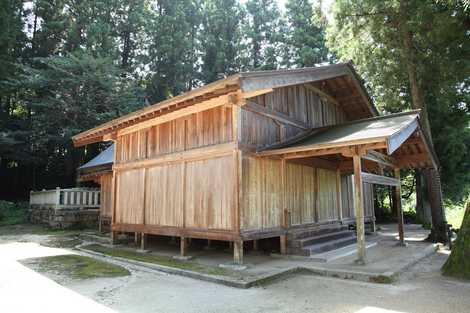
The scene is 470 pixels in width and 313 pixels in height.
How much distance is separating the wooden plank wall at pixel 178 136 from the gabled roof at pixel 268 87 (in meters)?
0.47

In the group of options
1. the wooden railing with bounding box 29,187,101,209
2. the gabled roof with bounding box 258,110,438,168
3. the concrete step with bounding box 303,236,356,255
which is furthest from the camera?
the wooden railing with bounding box 29,187,101,209

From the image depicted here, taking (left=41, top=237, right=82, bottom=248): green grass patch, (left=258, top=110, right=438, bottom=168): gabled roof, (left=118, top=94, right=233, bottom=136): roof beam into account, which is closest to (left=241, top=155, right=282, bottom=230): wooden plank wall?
(left=258, top=110, right=438, bottom=168): gabled roof

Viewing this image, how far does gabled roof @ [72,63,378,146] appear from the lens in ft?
22.9

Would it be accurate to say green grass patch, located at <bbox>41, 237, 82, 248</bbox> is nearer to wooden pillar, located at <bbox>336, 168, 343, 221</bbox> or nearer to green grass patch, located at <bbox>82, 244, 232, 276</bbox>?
green grass patch, located at <bbox>82, 244, 232, 276</bbox>

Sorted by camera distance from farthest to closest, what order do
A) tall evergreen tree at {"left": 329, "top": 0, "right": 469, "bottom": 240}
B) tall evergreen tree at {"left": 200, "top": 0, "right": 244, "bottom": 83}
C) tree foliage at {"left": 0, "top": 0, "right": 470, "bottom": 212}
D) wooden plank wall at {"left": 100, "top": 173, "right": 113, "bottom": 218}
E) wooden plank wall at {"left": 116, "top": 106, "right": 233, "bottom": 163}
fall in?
1. tall evergreen tree at {"left": 200, "top": 0, "right": 244, "bottom": 83}
2. wooden plank wall at {"left": 100, "top": 173, "right": 113, "bottom": 218}
3. tree foliage at {"left": 0, "top": 0, "right": 470, "bottom": 212}
4. tall evergreen tree at {"left": 329, "top": 0, "right": 469, "bottom": 240}
5. wooden plank wall at {"left": 116, "top": 106, "right": 233, "bottom": 163}

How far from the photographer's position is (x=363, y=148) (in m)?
6.90

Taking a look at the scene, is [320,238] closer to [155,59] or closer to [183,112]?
[183,112]

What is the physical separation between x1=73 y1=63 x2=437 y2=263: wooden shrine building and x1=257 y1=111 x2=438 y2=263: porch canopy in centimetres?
3

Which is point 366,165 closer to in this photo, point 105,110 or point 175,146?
point 175,146

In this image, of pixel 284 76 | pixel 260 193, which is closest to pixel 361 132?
pixel 284 76

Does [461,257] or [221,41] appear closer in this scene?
[461,257]

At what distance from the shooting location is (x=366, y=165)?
11.3 metres

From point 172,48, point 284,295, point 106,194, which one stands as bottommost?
point 284,295

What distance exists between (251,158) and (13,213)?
727 inches
